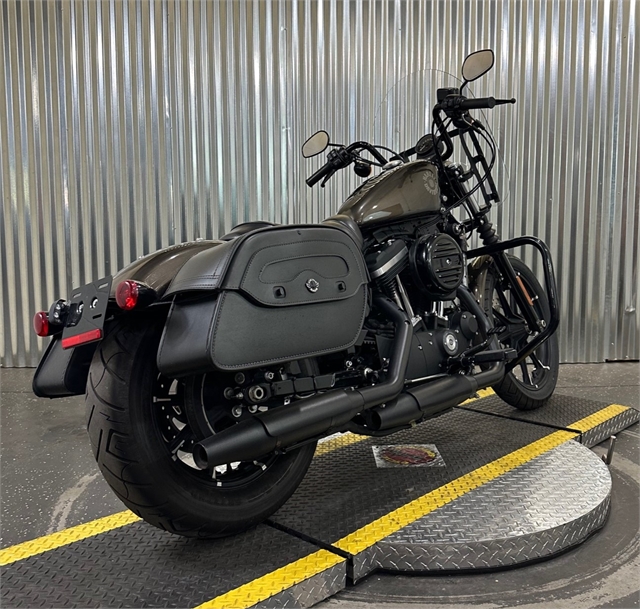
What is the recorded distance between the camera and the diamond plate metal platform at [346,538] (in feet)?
5.19

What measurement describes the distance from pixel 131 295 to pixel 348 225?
0.83 meters

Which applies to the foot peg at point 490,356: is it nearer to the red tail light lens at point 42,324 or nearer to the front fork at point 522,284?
the front fork at point 522,284

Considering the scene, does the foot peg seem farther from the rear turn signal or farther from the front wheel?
the rear turn signal

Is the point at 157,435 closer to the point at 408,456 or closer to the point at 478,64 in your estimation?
the point at 408,456

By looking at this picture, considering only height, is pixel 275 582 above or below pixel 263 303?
below

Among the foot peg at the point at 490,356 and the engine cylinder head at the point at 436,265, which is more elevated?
the engine cylinder head at the point at 436,265

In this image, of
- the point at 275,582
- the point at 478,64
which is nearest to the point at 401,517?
the point at 275,582

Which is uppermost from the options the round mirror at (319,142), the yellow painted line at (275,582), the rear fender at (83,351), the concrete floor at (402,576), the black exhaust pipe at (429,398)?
the round mirror at (319,142)

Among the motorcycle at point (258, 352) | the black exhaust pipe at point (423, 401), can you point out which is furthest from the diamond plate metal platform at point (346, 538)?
the black exhaust pipe at point (423, 401)

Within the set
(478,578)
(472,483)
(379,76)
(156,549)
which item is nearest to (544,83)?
(379,76)

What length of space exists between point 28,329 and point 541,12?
4.97 metres

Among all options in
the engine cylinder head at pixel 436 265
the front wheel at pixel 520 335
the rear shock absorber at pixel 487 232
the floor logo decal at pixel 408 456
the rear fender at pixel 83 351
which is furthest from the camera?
the front wheel at pixel 520 335

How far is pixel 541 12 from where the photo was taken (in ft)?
15.0

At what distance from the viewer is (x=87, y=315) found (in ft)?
5.15
